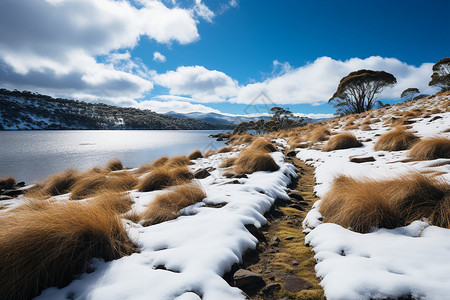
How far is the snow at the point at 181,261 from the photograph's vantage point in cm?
169

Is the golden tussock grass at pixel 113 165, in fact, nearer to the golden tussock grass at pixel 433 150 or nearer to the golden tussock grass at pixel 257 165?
the golden tussock grass at pixel 257 165

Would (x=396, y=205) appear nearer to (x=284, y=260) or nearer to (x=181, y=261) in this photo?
(x=284, y=260)

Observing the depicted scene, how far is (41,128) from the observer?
9038 centimetres

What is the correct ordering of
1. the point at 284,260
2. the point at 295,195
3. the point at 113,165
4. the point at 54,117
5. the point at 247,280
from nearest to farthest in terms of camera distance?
1. the point at 247,280
2. the point at 284,260
3. the point at 295,195
4. the point at 113,165
5. the point at 54,117

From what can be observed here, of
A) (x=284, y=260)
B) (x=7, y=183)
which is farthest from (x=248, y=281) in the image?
(x=7, y=183)

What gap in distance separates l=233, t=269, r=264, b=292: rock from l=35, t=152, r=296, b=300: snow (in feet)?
0.46

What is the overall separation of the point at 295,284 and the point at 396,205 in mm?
1955

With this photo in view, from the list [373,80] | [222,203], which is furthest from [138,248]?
[373,80]

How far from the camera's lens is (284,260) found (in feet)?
Answer: 8.07

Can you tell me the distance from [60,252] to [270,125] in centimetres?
3926

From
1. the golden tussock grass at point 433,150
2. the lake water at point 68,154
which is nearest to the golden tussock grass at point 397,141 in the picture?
the golden tussock grass at point 433,150

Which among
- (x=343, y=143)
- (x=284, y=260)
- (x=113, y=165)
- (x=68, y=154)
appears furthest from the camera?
(x=68, y=154)

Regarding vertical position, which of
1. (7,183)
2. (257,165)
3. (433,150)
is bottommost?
(7,183)

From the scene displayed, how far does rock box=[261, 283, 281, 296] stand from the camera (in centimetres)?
190
